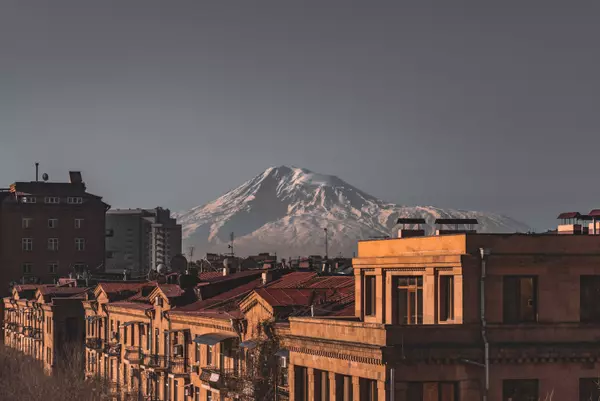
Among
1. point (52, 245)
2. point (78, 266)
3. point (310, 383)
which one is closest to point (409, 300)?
point (310, 383)

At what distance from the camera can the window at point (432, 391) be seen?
40.3 metres

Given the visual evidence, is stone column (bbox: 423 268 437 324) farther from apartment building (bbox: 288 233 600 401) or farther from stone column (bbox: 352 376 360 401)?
stone column (bbox: 352 376 360 401)

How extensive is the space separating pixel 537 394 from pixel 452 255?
5.74 m

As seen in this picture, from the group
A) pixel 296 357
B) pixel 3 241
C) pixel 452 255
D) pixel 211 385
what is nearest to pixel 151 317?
pixel 211 385

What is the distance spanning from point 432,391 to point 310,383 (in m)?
7.20

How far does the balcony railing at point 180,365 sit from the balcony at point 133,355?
9.13 meters

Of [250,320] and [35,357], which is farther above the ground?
[250,320]

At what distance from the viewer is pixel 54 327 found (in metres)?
109

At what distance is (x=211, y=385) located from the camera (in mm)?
64438

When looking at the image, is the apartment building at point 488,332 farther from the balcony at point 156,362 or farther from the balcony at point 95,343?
the balcony at point 95,343

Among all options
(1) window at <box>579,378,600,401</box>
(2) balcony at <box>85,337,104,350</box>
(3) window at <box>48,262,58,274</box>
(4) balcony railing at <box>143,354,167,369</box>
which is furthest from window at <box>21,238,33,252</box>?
(1) window at <box>579,378,600,401</box>

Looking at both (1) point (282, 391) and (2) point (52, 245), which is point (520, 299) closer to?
(1) point (282, 391)

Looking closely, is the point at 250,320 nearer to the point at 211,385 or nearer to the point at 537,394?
the point at 211,385

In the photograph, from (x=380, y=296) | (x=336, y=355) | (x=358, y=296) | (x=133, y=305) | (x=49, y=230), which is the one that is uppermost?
(x=49, y=230)
